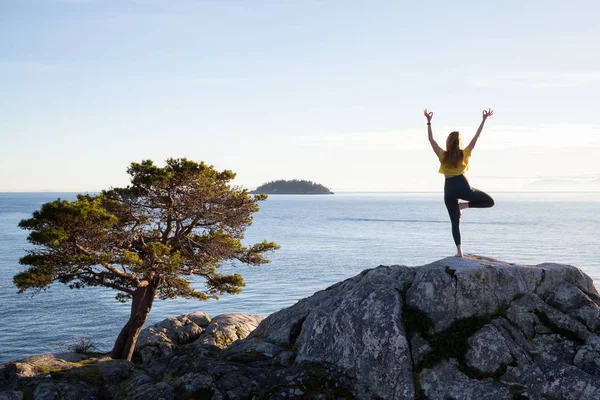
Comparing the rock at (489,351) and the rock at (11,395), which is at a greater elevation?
the rock at (489,351)

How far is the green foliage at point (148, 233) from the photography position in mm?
21375

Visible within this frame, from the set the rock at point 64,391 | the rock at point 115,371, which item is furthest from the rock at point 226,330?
the rock at point 64,391

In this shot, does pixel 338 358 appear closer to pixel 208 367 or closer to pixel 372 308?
pixel 372 308

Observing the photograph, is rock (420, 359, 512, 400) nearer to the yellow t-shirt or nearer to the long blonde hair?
the yellow t-shirt

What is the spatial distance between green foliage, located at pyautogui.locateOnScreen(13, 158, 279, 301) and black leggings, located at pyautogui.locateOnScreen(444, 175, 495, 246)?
1331 centimetres

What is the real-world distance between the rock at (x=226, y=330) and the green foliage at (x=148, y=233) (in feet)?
5.76

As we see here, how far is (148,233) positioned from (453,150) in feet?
54.6

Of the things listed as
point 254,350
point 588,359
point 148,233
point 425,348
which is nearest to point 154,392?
point 254,350

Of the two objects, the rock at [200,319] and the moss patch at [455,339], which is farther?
the rock at [200,319]

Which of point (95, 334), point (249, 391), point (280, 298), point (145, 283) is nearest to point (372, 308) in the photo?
point (249, 391)

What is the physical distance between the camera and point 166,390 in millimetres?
11664

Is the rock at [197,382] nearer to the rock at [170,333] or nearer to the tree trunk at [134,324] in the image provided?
the tree trunk at [134,324]

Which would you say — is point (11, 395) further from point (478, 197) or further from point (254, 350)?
point (478, 197)

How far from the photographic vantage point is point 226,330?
2636 centimetres
